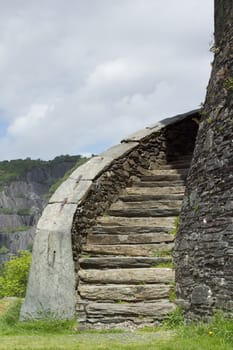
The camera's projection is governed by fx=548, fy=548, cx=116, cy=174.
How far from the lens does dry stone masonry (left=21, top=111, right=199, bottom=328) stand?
752cm

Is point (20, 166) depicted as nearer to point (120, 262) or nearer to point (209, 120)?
point (120, 262)

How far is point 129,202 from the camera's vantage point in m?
10.0

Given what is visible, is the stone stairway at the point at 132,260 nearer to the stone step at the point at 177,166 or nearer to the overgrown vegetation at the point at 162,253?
the overgrown vegetation at the point at 162,253

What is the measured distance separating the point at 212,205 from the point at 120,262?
2.14 meters

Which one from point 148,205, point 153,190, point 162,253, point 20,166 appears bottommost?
point 162,253

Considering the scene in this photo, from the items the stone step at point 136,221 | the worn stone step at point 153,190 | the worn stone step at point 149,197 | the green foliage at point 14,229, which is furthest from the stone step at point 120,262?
the green foliage at point 14,229

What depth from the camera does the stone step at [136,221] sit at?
9.10 metres

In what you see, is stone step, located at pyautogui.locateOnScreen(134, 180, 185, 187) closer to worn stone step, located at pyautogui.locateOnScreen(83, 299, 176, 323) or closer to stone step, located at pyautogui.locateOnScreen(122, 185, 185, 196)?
stone step, located at pyautogui.locateOnScreen(122, 185, 185, 196)

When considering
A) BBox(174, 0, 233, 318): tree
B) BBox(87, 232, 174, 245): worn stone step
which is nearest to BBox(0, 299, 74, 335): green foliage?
BBox(174, 0, 233, 318): tree

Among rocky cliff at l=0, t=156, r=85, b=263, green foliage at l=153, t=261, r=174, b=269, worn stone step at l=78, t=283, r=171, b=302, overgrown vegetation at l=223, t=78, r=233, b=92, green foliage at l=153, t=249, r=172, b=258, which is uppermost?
rocky cliff at l=0, t=156, r=85, b=263

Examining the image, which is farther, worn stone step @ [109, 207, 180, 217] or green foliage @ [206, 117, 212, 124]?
worn stone step @ [109, 207, 180, 217]

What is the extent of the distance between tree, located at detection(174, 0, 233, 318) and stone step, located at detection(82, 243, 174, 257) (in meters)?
0.77

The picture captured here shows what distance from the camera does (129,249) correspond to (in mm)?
8594

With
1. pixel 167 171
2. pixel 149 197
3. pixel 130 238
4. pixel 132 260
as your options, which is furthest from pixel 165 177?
pixel 132 260
